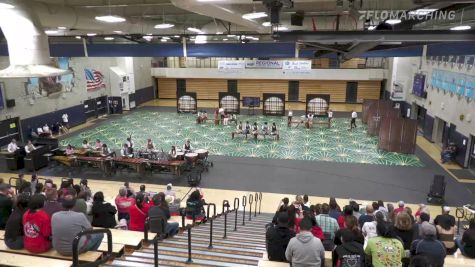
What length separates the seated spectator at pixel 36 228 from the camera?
4.95m

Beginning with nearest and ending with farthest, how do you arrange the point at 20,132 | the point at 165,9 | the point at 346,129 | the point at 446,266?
the point at 446,266 → the point at 165,9 → the point at 20,132 → the point at 346,129

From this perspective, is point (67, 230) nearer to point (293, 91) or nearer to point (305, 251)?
point (305, 251)

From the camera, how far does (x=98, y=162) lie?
16.7 metres

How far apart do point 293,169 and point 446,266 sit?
38.3 ft

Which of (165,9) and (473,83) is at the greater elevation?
(165,9)

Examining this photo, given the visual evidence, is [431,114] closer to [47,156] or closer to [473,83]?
[473,83]

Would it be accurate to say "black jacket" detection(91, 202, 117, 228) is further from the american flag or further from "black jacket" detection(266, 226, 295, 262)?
the american flag

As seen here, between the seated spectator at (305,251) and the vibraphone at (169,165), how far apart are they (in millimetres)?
11640

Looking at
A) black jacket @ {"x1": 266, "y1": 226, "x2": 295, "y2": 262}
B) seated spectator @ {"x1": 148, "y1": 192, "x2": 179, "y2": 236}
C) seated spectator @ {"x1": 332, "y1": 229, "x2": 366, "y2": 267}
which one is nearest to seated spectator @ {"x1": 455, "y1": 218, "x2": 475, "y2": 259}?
seated spectator @ {"x1": 332, "y1": 229, "x2": 366, "y2": 267}

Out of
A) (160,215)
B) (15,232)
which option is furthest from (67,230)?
(160,215)

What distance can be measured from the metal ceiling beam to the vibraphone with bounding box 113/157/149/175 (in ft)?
39.2

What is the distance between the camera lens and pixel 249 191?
1472cm

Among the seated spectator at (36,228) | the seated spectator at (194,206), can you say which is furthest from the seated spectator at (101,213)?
the seated spectator at (194,206)

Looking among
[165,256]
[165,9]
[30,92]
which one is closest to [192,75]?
[30,92]
